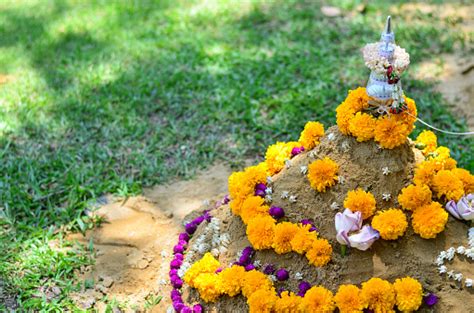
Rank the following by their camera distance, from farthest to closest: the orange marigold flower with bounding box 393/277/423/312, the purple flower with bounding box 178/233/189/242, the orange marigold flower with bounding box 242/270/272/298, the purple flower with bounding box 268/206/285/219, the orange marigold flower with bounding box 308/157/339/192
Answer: the purple flower with bounding box 178/233/189/242 < the purple flower with bounding box 268/206/285/219 < the orange marigold flower with bounding box 308/157/339/192 < the orange marigold flower with bounding box 242/270/272/298 < the orange marigold flower with bounding box 393/277/423/312

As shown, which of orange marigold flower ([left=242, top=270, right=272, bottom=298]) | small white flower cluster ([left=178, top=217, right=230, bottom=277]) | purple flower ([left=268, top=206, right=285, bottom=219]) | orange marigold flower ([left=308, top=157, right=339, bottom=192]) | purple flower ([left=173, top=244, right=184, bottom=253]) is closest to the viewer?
orange marigold flower ([left=242, top=270, right=272, bottom=298])

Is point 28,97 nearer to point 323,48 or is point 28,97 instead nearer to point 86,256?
point 86,256

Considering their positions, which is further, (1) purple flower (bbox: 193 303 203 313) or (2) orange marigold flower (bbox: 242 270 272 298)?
(1) purple flower (bbox: 193 303 203 313)

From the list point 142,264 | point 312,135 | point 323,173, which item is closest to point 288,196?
point 323,173

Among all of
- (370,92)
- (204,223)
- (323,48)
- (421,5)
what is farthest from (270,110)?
(421,5)

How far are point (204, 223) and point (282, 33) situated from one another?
3.78 meters

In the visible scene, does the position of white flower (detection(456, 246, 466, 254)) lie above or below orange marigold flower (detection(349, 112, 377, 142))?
below

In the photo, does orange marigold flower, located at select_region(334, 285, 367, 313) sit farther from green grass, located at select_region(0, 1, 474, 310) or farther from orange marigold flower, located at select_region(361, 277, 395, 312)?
green grass, located at select_region(0, 1, 474, 310)

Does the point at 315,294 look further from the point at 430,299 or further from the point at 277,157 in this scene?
the point at 277,157

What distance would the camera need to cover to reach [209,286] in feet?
10.6

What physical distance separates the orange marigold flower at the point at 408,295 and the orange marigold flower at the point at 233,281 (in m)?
0.80

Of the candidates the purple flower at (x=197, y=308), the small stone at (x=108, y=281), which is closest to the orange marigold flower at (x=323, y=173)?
the purple flower at (x=197, y=308)

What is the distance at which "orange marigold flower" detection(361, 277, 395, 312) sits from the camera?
2.95 m

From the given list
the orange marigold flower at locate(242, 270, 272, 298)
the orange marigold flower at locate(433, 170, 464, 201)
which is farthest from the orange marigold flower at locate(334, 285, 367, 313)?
the orange marigold flower at locate(433, 170, 464, 201)
